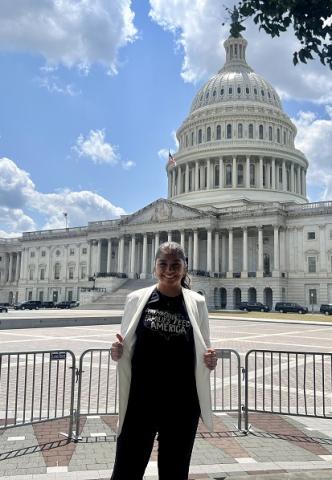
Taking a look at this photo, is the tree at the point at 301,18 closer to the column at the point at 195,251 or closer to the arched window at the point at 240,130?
the column at the point at 195,251

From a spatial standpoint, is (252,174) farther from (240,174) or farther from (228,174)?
(228,174)

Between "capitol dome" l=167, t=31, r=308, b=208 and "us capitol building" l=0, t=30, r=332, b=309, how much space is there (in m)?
0.22

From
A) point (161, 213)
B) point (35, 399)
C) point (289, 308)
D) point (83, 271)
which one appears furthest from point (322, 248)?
point (35, 399)

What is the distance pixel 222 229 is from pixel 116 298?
867 inches

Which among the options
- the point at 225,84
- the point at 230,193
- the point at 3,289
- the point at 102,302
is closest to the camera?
the point at 102,302

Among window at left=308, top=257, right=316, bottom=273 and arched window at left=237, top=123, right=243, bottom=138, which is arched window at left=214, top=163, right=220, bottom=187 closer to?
arched window at left=237, top=123, right=243, bottom=138

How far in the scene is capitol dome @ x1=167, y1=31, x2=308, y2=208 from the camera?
9056 centimetres

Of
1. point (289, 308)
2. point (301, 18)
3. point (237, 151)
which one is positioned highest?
point (237, 151)

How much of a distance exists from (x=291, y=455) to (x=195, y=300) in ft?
11.7

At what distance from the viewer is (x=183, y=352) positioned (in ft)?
13.8

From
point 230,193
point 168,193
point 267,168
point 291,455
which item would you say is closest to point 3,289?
point 168,193

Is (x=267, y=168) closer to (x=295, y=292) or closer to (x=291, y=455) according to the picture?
(x=295, y=292)

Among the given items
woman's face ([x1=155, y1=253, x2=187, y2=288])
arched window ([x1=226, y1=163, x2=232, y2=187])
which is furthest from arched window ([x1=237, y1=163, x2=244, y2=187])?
woman's face ([x1=155, y1=253, x2=187, y2=288])

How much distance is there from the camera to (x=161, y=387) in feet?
13.6
